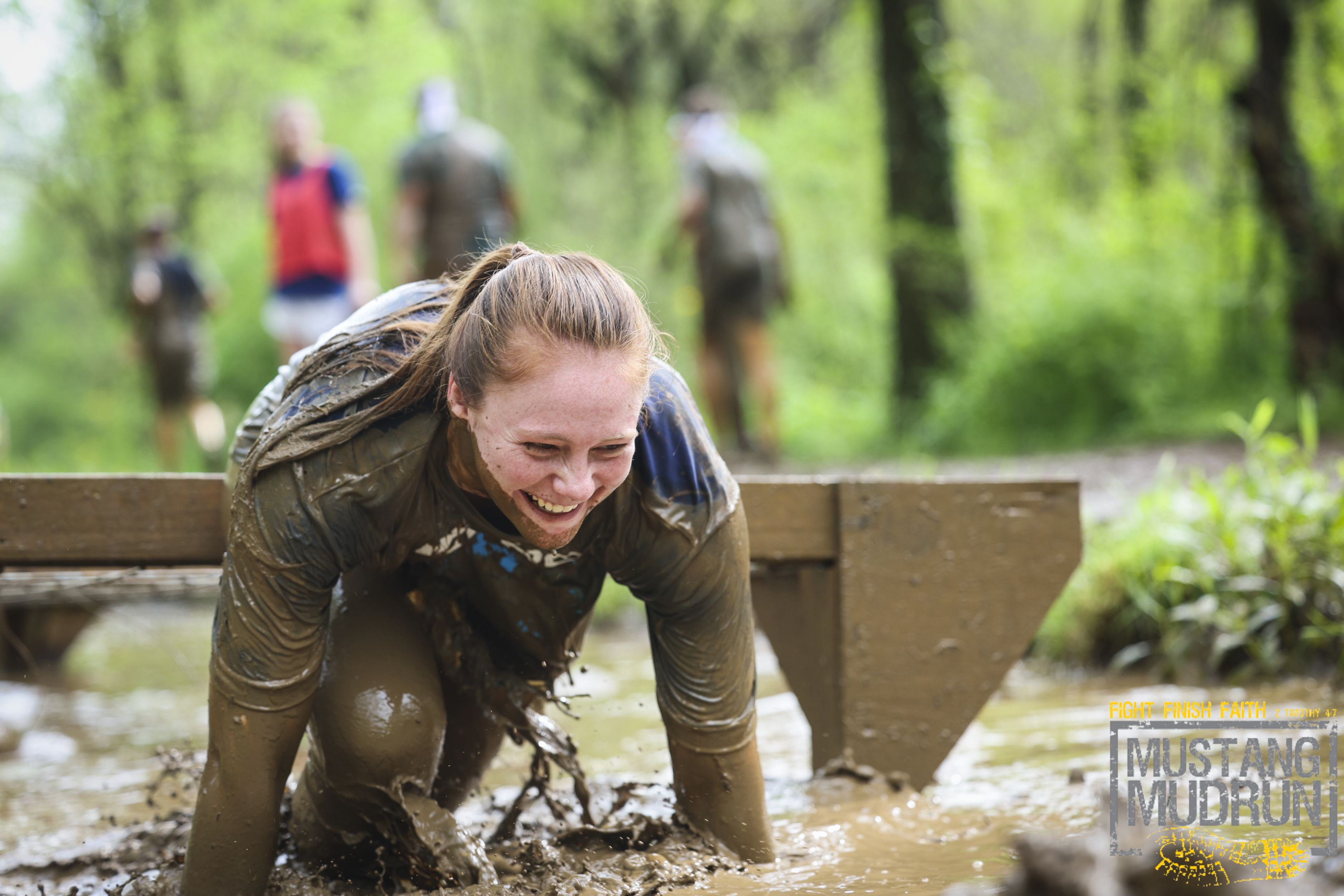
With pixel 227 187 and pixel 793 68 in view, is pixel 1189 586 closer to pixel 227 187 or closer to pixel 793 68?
pixel 793 68

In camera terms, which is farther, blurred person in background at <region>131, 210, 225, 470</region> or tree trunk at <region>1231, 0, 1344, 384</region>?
blurred person in background at <region>131, 210, 225, 470</region>

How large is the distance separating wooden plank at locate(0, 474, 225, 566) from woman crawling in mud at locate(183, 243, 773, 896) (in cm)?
44

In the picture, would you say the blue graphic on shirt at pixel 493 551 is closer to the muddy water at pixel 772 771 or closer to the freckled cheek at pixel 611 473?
the freckled cheek at pixel 611 473

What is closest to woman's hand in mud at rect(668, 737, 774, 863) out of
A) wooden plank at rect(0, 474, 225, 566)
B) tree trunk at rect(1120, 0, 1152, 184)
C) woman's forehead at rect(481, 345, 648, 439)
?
woman's forehead at rect(481, 345, 648, 439)

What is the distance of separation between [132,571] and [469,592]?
1.30m

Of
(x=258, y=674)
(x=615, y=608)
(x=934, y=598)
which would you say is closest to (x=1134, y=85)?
(x=615, y=608)

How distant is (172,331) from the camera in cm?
1066

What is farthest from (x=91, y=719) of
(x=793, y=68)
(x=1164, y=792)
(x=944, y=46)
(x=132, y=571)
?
(x=793, y=68)

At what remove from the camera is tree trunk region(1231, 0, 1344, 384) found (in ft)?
22.2

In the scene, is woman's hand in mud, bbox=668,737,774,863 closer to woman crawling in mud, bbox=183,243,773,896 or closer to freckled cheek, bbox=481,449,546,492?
woman crawling in mud, bbox=183,243,773,896

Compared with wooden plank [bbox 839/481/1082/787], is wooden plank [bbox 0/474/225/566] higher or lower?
higher

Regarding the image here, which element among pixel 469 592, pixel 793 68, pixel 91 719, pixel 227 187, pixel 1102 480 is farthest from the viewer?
pixel 227 187

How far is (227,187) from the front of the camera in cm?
1573

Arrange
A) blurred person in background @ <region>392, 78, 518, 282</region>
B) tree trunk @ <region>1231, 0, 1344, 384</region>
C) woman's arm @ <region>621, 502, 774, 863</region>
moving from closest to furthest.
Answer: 1. woman's arm @ <region>621, 502, 774, 863</region>
2. tree trunk @ <region>1231, 0, 1344, 384</region>
3. blurred person in background @ <region>392, 78, 518, 282</region>
